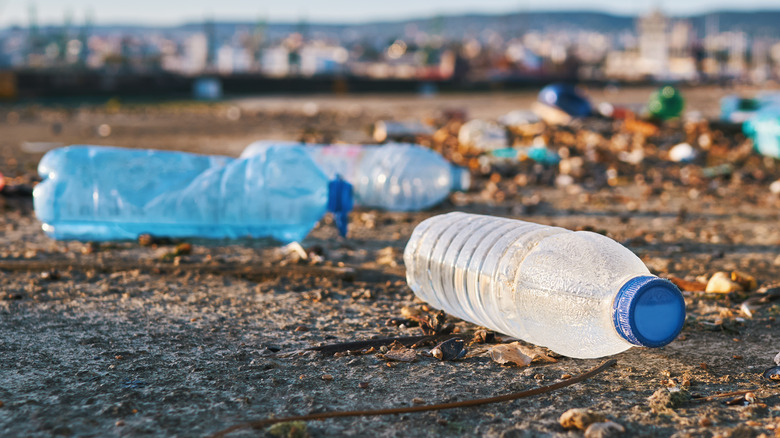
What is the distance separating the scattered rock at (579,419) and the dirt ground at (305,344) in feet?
0.10

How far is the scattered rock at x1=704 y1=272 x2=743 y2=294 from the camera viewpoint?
138 inches

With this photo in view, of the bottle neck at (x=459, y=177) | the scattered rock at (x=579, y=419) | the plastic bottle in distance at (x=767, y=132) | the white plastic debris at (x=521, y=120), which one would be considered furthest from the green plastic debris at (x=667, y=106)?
the scattered rock at (x=579, y=419)

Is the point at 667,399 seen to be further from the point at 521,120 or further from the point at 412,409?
the point at 521,120

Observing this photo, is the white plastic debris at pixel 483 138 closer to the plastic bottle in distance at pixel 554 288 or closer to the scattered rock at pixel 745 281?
the scattered rock at pixel 745 281

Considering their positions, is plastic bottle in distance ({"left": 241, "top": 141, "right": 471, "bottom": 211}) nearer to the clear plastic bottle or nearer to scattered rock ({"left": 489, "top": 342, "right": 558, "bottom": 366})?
the clear plastic bottle

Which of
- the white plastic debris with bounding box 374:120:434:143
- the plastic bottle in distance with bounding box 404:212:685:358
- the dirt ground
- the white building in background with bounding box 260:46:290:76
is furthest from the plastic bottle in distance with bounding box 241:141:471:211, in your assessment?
the white building in background with bounding box 260:46:290:76

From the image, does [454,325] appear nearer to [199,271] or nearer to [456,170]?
[199,271]

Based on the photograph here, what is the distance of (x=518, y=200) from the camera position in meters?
6.37

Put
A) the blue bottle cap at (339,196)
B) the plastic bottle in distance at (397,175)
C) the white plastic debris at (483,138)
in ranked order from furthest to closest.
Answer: the white plastic debris at (483,138) < the plastic bottle in distance at (397,175) < the blue bottle cap at (339,196)

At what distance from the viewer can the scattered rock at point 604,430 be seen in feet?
6.71

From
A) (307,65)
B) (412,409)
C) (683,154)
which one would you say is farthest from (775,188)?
(307,65)

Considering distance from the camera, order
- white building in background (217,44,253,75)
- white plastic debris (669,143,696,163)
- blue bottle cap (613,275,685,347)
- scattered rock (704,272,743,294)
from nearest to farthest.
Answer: blue bottle cap (613,275,685,347)
scattered rock (704,272,743,294)
white plastic debris (669,143,696,163)
white building in background (217,44,253,75)

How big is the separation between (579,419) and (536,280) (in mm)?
535

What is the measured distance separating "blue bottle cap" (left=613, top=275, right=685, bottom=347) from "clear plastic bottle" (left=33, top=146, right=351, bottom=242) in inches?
93.5
